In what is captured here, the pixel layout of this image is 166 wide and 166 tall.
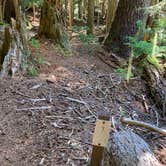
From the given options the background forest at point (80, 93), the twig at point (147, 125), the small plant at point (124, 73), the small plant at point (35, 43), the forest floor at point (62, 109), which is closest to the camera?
the background forest at point (80, 93)

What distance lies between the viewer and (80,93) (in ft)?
19.6

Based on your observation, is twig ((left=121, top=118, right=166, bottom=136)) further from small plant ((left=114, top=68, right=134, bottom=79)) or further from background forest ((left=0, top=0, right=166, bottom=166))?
small plant ((left=114, top=68, right=134, bottom=79))

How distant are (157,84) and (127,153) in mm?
3538

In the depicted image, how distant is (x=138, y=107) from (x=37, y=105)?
2119 millimetres

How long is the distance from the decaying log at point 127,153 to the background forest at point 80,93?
0.4 inches

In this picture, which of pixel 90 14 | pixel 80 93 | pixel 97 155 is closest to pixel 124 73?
pixel 80 93

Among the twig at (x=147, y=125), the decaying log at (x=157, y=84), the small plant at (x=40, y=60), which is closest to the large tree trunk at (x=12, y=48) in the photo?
the small plant at (x=40, y=60)

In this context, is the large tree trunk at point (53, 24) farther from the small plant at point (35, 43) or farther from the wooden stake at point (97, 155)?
the wooden stake at point (97, 155)

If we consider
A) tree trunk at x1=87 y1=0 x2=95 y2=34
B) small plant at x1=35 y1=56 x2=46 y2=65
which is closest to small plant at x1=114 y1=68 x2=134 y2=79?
small plant at x1=35 y1=56 x2=46 y2=65

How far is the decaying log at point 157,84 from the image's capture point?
6436 mm

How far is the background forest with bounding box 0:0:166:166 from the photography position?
3988 millimetres

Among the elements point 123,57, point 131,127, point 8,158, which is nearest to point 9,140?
point 8,158

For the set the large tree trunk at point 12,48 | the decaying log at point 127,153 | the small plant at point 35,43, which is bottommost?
the decaying log at point 127,153

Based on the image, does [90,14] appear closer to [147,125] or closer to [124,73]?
[124,73]
